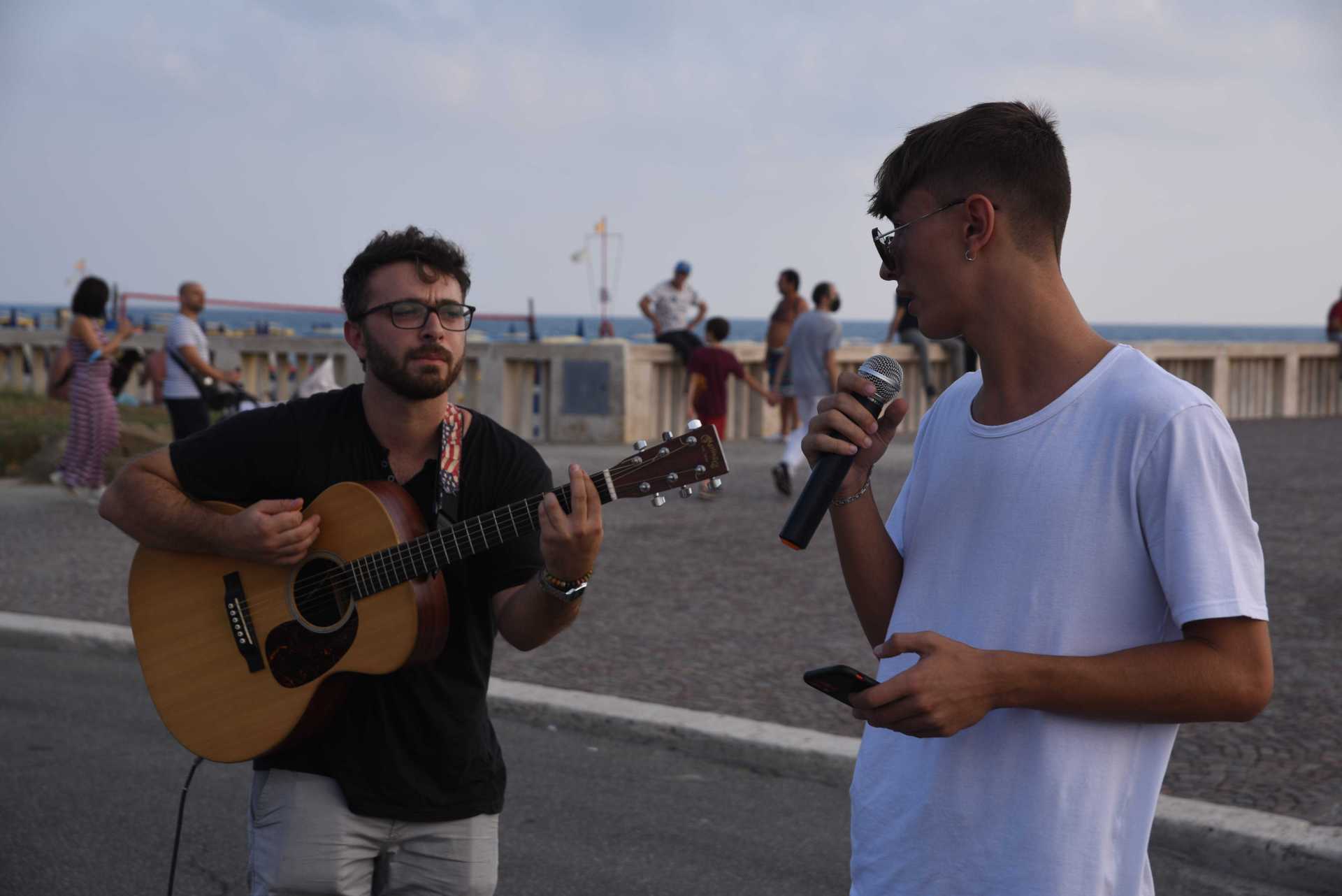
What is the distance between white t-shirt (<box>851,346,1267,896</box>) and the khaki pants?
123cm

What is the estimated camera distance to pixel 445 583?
3.20 metres

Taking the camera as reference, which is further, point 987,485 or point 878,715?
point 987,485

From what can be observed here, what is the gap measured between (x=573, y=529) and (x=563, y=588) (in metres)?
0.15

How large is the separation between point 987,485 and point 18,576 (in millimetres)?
8564

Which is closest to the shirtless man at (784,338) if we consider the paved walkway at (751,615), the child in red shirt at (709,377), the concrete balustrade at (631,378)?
the concrete balustrade at (631,378)

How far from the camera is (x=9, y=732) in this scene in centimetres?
623

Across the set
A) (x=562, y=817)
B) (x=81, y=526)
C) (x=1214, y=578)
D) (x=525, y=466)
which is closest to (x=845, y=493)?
(x=1214, y=578)

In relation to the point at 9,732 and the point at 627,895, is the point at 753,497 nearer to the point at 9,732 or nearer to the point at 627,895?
the point at 9,732

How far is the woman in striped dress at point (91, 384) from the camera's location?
1189 centimetres

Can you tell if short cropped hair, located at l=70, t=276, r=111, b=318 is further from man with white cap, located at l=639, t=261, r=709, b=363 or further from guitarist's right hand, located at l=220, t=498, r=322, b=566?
guitarist's right hand, located at l=220, t=498, r=322, b=566

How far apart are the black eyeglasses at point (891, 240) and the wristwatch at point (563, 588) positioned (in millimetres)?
1009

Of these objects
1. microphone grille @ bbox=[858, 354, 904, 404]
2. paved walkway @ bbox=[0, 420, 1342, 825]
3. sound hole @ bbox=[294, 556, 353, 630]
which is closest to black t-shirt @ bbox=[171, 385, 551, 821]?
sound hole @ bbox=[294, 556, 353, 630]

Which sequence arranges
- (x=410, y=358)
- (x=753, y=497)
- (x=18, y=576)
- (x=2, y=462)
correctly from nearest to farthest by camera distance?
(x=410, y=358)
(x=18, y=576)
(x=753, y=497)
(x=2, y=462)

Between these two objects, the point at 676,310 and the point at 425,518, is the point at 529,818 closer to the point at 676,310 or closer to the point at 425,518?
the point at 425,518
